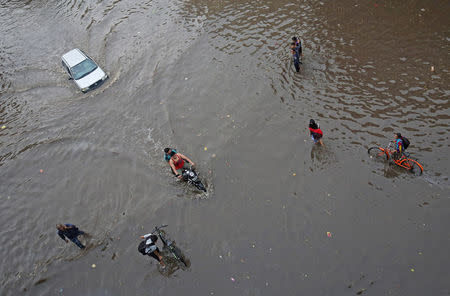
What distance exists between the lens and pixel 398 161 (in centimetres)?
974

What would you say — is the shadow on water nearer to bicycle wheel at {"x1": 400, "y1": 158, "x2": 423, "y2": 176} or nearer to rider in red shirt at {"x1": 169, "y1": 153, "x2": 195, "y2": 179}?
bicycle wheel at {"x1": 400, "y1": 158, "x2": 423, "y2": 176}

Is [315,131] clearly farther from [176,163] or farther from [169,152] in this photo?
[169,152]

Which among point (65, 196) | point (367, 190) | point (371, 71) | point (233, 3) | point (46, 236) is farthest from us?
point (233, 3)

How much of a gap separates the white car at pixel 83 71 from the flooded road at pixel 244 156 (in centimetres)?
57

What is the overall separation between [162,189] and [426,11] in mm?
16403

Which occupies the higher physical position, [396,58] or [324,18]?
[324,18]

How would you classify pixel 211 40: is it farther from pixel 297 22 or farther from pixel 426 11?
pixel 426 11

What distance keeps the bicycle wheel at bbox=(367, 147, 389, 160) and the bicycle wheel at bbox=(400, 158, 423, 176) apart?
551 millimetres

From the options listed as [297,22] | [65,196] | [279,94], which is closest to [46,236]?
[65,196]

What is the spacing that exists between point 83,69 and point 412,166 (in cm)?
1633

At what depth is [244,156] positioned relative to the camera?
11586 millimetres

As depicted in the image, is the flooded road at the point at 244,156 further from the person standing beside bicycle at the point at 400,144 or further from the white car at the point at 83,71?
the person standing beside bicycle at the point at 400,144

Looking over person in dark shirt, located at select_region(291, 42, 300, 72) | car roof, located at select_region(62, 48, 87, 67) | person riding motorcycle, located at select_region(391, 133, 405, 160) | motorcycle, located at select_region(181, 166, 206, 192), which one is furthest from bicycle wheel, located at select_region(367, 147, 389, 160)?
car roof, located at select_region(62, 48, 87, 67)

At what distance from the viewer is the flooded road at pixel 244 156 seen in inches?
343
